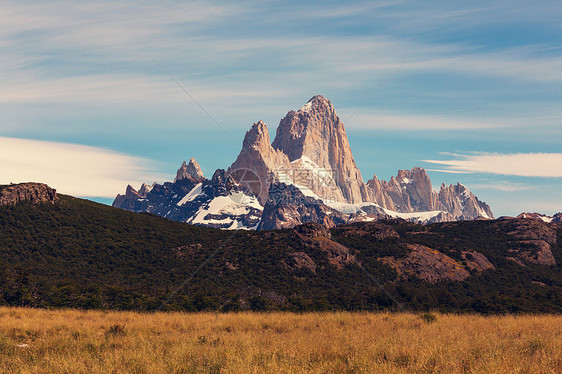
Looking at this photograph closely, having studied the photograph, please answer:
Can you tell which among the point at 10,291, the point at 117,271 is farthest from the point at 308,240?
the point at 10,291

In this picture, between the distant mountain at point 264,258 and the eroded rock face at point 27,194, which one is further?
the eroded rock face at point 27,194

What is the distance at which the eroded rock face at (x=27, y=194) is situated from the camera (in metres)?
134

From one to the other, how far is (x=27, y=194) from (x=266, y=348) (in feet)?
452

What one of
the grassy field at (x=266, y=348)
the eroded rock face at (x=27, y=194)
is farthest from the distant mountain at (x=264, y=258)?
the grassy field at (x=266, y=348)

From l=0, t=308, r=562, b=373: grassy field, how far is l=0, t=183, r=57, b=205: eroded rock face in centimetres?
11821

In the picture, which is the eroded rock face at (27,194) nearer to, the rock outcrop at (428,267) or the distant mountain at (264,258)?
the distant mountain at (264,258)

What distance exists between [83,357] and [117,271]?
290ft

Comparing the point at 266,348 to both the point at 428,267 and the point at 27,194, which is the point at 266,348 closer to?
the point at 428,267

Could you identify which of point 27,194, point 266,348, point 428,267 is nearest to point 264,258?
point 428,267

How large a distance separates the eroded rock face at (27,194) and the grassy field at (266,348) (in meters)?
118

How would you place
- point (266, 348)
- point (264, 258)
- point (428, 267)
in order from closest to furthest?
point (266, 348), point (264, 258), point (428, 267)

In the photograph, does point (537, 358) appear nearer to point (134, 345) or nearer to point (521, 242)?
point (134, 345)

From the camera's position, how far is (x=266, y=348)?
66.2 feet

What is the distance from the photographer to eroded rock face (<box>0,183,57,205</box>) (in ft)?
440
